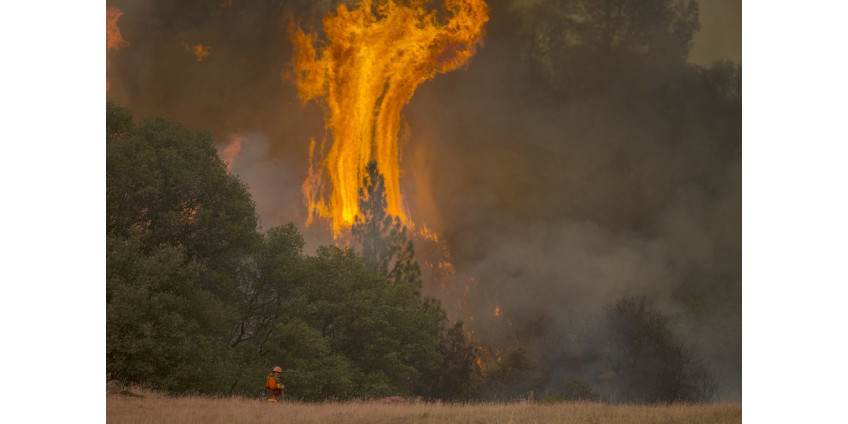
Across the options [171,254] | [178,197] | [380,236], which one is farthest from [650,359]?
[178,197]

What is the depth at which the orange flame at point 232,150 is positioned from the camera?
1580cm

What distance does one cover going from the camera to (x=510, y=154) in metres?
15.7

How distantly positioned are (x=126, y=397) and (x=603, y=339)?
933 cm

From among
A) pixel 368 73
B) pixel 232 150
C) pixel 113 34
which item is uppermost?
pixel 113 34

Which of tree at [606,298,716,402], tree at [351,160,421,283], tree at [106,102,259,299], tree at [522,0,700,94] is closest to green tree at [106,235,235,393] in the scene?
tree at [106,102,259,299]

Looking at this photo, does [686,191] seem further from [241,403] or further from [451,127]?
[241,403]

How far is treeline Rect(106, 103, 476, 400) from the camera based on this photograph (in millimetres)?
13727

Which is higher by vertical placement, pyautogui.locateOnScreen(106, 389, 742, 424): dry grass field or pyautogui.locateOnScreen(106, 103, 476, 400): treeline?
pyautogui.locateOnScreen(106, 103, 476, 400): treeline

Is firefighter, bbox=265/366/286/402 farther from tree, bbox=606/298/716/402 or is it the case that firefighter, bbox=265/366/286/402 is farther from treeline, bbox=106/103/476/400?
tree, bbox=606/298/716/402

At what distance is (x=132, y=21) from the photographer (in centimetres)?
1551

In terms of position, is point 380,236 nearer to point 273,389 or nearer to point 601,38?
point 273,389

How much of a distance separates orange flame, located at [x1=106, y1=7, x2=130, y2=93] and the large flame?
12.2 feet

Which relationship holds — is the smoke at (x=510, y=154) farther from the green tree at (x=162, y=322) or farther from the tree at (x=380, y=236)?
the green tree at (x=162, y=322)

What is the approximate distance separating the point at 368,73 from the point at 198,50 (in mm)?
3788
